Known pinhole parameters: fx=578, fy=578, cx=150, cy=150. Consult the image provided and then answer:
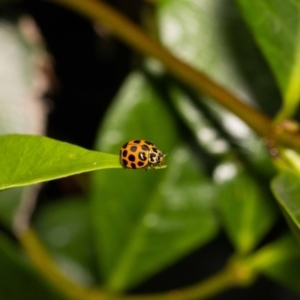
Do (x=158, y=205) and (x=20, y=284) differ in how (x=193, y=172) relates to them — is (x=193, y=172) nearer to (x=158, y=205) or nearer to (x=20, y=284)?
(x=158, y=205)

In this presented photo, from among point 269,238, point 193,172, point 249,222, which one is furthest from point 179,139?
point 269,238

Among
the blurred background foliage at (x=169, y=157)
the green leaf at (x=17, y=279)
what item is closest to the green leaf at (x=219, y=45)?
the blurred background foliage at (x=169, y=157)

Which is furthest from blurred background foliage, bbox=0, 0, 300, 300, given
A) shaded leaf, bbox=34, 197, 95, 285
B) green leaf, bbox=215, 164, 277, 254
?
shaded leaf, bbox=34, 197, 95, 285

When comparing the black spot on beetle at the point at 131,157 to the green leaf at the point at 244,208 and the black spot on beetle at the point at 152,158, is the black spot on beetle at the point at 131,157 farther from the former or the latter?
the green leaf at the point at 244,208

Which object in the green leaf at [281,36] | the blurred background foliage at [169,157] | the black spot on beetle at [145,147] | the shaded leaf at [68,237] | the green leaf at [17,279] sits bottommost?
the shaded leaf at [68,237]

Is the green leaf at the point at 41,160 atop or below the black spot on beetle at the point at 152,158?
atop

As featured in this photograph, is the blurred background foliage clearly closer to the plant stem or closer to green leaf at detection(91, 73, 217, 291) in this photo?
green leaf at detection(91, 73, 217, 291)

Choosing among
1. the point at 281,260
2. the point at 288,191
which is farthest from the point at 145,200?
the point at 288,191

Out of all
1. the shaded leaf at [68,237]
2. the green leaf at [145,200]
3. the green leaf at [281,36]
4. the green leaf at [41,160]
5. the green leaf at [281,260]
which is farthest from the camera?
the shaded leaf at [68,237]
